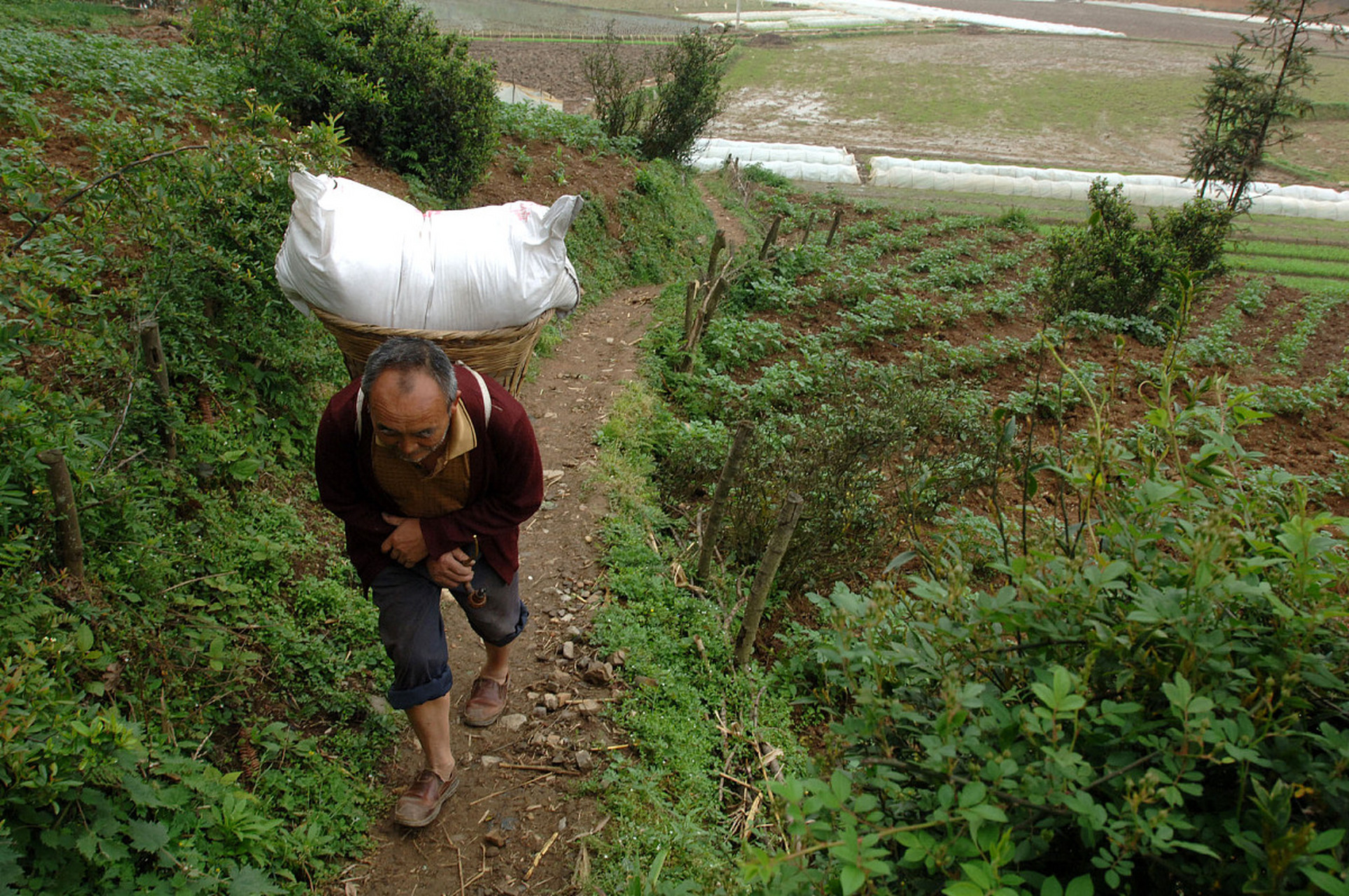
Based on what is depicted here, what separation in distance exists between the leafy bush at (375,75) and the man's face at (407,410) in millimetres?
5561

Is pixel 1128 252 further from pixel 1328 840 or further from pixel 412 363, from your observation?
pixel 1328 840

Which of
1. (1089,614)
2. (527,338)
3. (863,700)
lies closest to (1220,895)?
(1089,614)

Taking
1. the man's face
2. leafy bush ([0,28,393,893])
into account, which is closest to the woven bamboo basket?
the man's face

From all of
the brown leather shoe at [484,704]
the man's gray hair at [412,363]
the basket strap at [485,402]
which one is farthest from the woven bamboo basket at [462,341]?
the brown leather shoe at [484,704]

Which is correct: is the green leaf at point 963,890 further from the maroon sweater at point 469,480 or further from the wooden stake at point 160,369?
the wooden stake at point 160,369

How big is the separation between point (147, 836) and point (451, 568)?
3.35 feet

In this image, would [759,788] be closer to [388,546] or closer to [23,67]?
[388,546]

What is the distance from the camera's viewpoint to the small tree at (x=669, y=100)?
13.6m

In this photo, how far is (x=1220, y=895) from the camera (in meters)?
1.16

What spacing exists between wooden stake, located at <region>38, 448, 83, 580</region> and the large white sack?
3.14 feet

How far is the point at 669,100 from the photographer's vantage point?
13875 mm

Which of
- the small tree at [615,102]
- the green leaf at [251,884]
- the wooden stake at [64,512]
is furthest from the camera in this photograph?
the small tree at [615,102]

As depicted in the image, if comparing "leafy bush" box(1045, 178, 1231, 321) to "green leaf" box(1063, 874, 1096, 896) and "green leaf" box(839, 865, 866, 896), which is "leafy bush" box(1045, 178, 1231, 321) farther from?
"green leaf" box(839, 865, 866, 896)

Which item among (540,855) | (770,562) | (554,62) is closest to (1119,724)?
(540,855)
